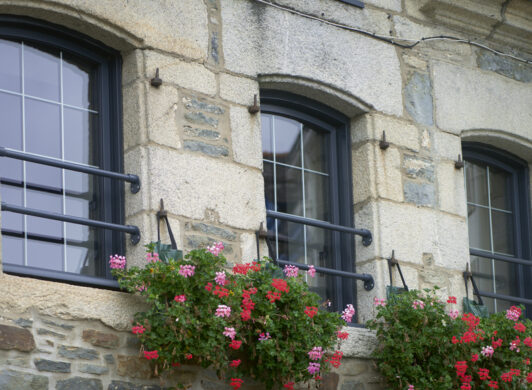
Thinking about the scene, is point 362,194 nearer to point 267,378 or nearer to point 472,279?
point 472,279

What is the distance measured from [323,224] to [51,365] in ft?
6.77

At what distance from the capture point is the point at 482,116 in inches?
313

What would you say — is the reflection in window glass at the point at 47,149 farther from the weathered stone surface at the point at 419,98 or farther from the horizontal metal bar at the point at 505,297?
the horizontal metal bar at the point at 505,297

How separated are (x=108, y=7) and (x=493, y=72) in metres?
2.99

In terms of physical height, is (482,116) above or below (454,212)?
above

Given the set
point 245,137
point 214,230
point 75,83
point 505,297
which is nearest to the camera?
point 214,230

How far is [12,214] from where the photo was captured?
612 centimetres

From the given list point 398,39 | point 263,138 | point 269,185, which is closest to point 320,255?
point 269,185

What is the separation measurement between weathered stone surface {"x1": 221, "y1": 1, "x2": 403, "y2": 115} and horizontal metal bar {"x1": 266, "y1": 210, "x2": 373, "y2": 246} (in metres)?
0.84

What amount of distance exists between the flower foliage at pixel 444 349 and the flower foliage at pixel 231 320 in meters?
0.49

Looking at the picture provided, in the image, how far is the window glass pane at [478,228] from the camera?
813 centimetres

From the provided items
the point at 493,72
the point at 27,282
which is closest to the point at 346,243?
the point at 493,72

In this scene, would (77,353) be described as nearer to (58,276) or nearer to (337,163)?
(58,276)

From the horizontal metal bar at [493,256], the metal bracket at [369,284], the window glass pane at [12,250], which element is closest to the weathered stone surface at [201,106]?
the window glass pane at [12,250]
